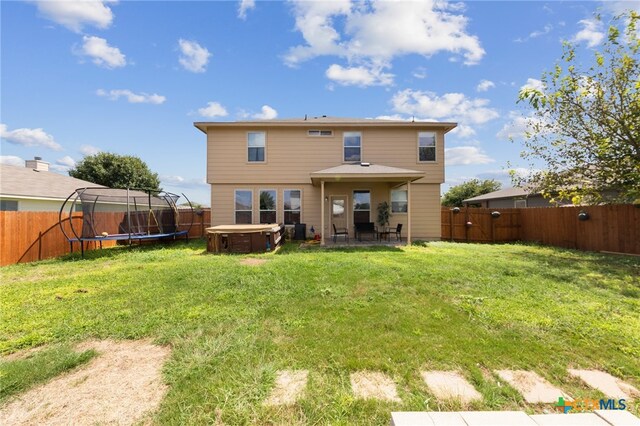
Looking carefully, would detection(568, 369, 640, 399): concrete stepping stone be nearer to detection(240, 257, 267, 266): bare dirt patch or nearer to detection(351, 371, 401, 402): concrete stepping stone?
detection(351, 371, 401, 402): concrete stepping stone

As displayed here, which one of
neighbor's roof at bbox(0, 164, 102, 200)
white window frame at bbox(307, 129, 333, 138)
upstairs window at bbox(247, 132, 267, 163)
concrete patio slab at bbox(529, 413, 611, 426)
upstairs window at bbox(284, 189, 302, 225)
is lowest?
concrete patio slab at bbox(529, 413, 611, 426)

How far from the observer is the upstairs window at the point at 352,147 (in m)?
13.0

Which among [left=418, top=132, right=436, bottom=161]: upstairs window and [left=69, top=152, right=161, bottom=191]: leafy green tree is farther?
[left=69, top=152, right=161, bottom=191]: leafy green tree

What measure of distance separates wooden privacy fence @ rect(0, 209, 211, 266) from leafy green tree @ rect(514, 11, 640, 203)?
15.8 metres

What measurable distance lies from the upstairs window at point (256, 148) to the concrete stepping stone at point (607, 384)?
1215 centimetres

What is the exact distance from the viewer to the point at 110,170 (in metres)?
27.4

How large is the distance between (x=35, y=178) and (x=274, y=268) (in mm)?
17342

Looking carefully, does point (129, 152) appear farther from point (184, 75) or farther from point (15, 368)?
point (15, 368)

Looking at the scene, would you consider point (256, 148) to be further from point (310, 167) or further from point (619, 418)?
point (619, 418)

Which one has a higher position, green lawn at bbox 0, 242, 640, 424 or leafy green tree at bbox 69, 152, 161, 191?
leafy green tree at bbox 69, 152, 161, 191

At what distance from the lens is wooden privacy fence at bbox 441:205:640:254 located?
9414 mm

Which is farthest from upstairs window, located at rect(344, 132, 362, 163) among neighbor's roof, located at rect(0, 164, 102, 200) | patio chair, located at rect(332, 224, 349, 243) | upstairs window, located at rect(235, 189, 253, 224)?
neighbor's roof, located at rect(0, 164, 102, 200)

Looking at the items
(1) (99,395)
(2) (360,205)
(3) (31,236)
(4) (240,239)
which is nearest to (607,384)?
(1) (99,395)

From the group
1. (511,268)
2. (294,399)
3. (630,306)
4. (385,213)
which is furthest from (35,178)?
(630,306)
